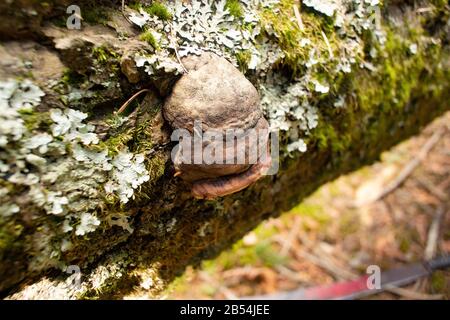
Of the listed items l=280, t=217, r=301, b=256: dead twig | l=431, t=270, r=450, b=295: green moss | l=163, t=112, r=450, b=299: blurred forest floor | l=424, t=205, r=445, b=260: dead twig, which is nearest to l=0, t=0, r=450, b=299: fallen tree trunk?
l=163, t=112, r=450, b=299: blurred forest floor

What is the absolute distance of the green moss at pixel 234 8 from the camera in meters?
1.34

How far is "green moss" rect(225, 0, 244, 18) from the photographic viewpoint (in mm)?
1336

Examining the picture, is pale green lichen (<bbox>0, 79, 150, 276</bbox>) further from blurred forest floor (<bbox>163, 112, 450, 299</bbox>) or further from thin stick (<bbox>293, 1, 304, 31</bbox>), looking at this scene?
blurred forest floor (<bbox>163, 112, 450, 299</bbox>)

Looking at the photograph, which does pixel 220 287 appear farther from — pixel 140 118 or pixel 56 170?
pixel 56 170

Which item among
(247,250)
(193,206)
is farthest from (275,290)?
(193,206)

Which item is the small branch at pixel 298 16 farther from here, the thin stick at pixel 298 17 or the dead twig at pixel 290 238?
the dead twig at pixel 290 238

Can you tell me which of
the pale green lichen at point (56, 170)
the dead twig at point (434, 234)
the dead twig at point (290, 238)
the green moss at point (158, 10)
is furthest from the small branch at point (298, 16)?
the dead twig at point (434, 234)

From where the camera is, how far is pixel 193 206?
152 centimetres

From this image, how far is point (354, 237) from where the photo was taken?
3.76 metres

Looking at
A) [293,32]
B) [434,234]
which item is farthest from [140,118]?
[434,234]

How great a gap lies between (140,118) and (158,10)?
32 centimetres

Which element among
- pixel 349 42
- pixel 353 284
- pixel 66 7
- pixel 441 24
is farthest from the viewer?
pixel 353 284

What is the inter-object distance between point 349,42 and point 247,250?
2.28 m

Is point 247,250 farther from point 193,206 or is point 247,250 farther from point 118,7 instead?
point 118,7
